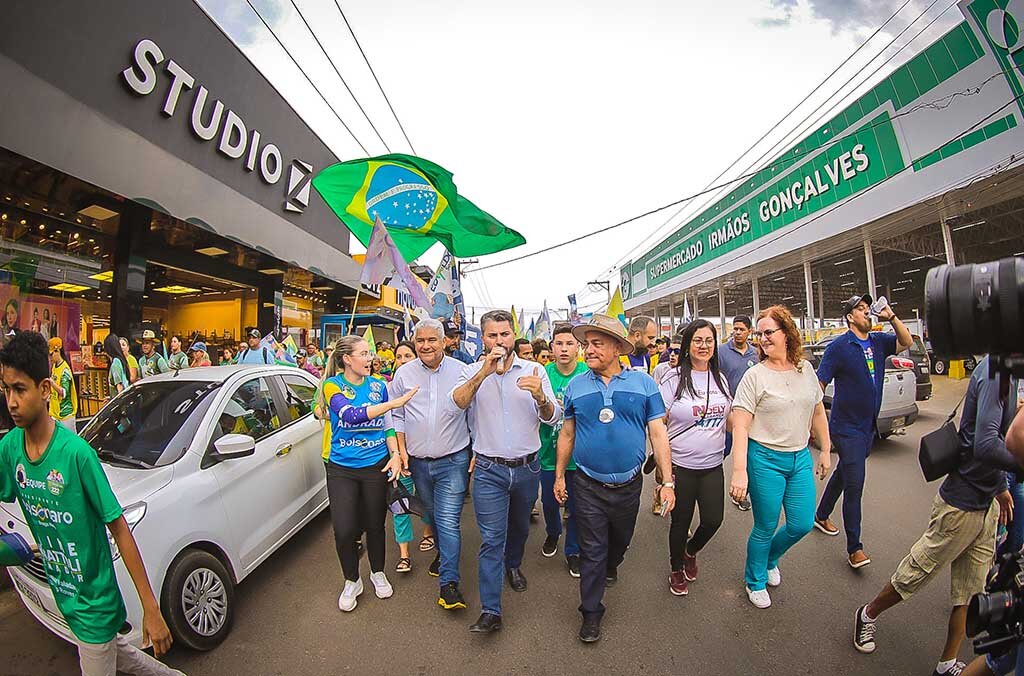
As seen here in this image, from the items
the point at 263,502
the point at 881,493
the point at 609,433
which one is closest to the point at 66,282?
the point at 263,502

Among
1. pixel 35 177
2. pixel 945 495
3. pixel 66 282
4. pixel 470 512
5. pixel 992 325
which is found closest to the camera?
pixel 992 325

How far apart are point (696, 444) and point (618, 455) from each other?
0.79m

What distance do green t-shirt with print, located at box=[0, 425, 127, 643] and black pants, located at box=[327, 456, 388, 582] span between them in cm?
151

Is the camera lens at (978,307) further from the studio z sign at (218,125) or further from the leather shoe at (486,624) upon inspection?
the studio z sign at (218,125)

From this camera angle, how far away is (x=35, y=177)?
6.52m

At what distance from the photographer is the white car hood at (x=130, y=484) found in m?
2.61

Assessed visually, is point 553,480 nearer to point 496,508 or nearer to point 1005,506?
point 496,508

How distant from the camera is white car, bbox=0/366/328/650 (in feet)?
8.48

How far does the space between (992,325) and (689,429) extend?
2.15 m

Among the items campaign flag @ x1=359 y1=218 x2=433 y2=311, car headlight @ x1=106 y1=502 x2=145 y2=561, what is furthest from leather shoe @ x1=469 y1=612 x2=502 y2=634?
campaign flag @ x1=359 y1=218 x2=433 y2=311

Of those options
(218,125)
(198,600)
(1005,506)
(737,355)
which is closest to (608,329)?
(1005,506)

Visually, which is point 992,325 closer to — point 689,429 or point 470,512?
point 689,429

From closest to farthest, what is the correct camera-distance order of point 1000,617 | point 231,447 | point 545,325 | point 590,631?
point 1000,617 < point 590,631 < point 231,447 < point 545,325

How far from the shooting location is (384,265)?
16.8 feet
